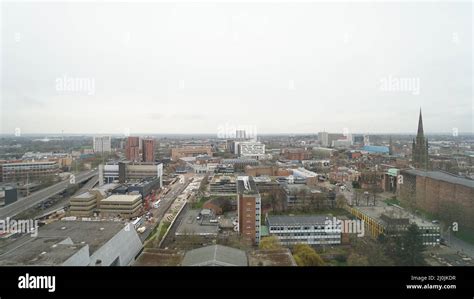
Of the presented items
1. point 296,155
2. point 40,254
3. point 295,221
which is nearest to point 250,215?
point 295,221

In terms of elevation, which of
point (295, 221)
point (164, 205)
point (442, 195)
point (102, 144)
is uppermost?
point (102, 144)

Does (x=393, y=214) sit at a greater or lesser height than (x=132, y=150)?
lesser

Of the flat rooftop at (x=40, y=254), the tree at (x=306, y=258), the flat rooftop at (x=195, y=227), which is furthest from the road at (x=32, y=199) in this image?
the tree at (x=306, y=258)

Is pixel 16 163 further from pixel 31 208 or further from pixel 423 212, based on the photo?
pixel 423 212

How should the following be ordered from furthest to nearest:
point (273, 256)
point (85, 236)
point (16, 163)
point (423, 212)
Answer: point (16, 163), point (423, 212), point (85, 236), point (273, 256)

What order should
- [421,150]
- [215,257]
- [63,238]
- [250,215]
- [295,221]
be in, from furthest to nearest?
[421,150] → [250,215] → [295,221] → [63,238] → [215,257]

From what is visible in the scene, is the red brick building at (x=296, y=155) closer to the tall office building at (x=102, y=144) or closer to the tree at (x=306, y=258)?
the tall office building at (x=102, y=144)

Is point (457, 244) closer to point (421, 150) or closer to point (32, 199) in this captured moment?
point (421, 150)

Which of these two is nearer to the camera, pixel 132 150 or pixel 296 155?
pixel 132 150
